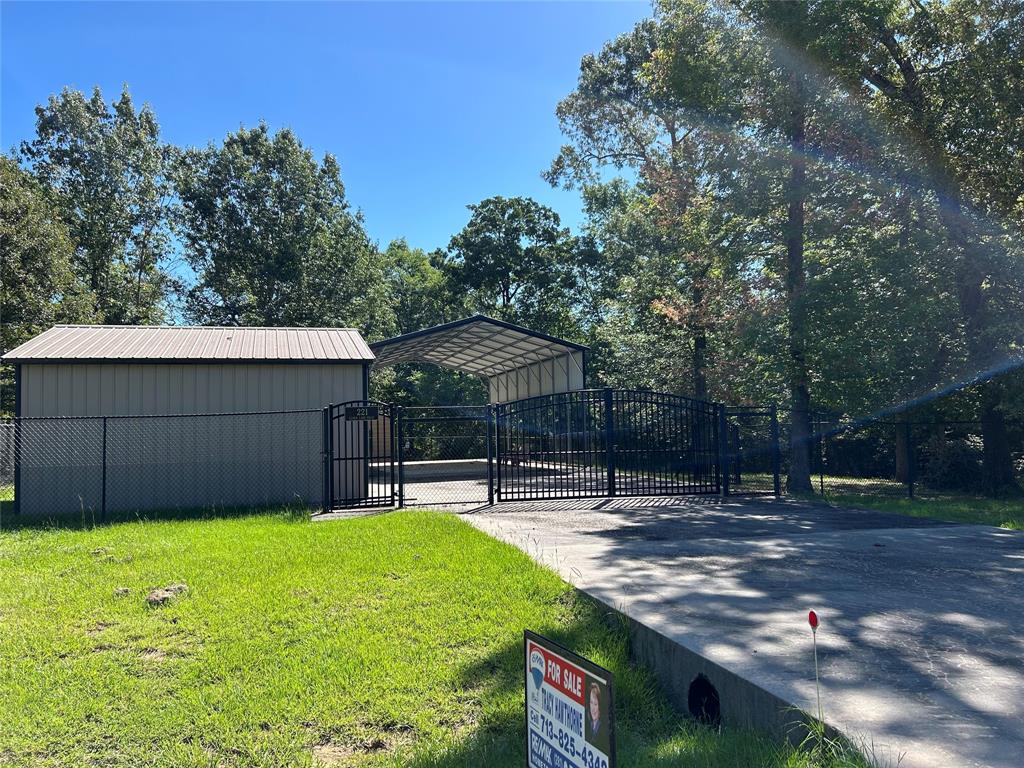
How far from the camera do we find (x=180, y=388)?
495 inches

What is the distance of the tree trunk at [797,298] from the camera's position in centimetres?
1382

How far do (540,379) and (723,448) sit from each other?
1091 centimetres

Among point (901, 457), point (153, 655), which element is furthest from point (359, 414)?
point (901, 457)

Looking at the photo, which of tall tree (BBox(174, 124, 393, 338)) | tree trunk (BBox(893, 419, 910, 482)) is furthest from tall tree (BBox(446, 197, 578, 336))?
tree trunk (BBox(893, 419, 910, 482))

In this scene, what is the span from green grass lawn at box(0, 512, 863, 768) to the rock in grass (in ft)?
0.34

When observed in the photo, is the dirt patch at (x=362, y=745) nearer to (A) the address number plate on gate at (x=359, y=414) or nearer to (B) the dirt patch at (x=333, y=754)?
(B) the dirt patch at (x=333, y=754)

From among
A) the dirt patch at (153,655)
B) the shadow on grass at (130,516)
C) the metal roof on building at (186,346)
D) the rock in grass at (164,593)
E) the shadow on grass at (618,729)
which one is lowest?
the shadow on grass at (618,729)

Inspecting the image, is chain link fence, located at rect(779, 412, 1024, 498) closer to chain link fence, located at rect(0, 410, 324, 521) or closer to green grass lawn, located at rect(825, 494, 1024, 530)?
green grass lawn, located at rect(825, 494, 1024, 530)

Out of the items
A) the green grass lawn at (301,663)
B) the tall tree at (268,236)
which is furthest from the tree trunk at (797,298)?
the tall tree at (268,236)

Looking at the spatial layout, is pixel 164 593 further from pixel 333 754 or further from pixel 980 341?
pixel 980 341

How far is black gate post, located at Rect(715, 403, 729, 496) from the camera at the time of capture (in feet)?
42.5

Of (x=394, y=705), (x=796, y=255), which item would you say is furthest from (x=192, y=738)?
(x=796, y=255)

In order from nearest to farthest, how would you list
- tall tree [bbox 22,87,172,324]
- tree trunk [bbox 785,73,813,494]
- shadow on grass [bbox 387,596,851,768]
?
shadow on grass [bbox 387,596,851,768] → tree trunk [bbox 785,73,813,494] → tall tree [bbox 22,87,172,324]

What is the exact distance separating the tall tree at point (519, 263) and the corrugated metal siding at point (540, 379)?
25.5ft
